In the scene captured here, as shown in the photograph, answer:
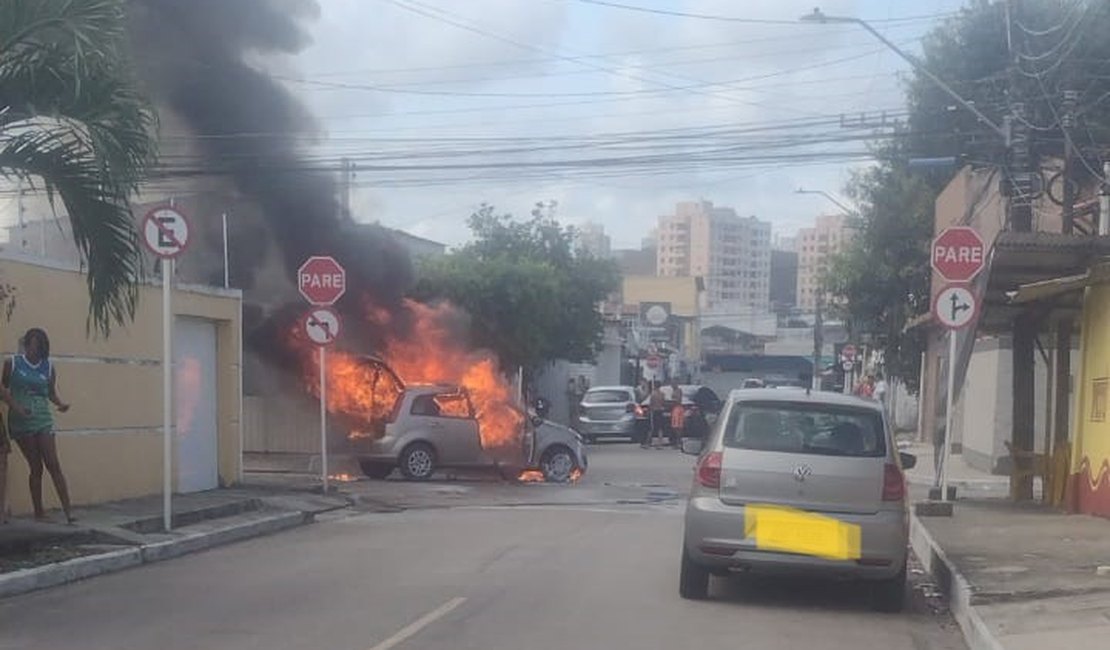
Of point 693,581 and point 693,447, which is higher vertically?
point 693,447

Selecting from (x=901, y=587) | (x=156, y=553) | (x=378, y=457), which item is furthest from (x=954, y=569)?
(x=378, y=457)

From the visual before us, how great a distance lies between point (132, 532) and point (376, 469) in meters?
9.03

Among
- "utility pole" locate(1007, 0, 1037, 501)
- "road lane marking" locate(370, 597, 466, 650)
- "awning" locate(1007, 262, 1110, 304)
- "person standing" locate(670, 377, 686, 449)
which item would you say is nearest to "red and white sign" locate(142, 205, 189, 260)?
"road lane marking" locate(370, 597, 466, 650)

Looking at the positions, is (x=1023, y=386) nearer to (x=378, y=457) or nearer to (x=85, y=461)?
(x=378, y=457)

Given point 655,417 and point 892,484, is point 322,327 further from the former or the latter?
point 655,417

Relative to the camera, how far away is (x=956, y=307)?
15188 mm

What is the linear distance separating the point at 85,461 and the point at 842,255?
27849mm

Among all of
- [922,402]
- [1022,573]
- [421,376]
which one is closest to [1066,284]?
[1022,573]

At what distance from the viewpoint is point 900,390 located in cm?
4616

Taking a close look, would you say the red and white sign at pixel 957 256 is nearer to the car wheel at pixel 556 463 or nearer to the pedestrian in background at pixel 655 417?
the car wheel at pixel 556 463

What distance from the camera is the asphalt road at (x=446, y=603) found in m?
8.38

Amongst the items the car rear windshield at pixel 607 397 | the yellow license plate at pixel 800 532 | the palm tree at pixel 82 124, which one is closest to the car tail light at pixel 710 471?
the yellow license plate at pixel 800 532

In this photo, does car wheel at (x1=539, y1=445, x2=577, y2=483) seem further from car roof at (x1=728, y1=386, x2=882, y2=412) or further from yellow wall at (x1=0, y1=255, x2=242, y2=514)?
car roof at (x1=728, y1=386, x2=882, y2=412)

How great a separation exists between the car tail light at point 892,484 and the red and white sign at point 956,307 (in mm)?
5736
